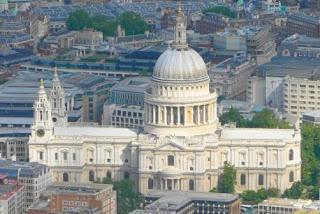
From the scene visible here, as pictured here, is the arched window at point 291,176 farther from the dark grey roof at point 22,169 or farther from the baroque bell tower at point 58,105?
the dark grey roof at point 22,169

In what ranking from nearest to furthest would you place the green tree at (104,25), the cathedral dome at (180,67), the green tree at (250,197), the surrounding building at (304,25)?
the green tree at (250,197)
the cathedral dome at (180,67)
the surrounding building at (304,25)
the green tree at (104,25)

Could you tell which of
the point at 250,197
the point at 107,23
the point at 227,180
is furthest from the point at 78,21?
the point at 250,197

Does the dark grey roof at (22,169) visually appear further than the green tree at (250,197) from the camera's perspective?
No

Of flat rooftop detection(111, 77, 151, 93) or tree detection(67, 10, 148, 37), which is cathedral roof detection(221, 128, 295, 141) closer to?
flat rooftop detection(111, 77, 151, 93)

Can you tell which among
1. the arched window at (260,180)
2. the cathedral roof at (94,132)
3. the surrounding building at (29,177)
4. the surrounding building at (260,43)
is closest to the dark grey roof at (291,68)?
the surrounding building at (260,43)

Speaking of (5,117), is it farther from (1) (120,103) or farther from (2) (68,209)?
(2) (68,209)

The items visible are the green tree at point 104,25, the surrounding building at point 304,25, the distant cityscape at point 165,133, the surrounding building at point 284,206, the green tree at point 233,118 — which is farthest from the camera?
the green tree at point 104,25

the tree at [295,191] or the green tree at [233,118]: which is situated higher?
the green tree at [233,118]

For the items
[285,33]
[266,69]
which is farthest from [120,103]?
[285,33]
